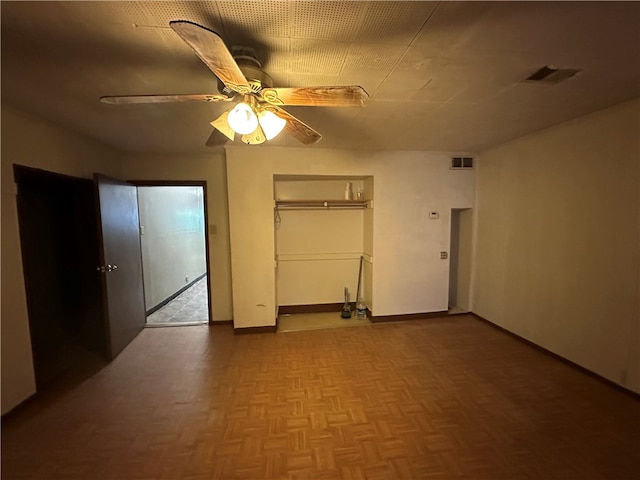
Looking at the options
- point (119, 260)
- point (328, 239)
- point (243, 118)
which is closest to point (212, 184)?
point (119, 260)

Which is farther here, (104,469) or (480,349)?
→ (480,349)

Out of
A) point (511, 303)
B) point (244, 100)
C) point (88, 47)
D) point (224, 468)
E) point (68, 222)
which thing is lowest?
point (224, 468)

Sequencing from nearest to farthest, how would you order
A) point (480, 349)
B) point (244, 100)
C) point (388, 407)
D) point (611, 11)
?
1. point (611, 11)
2. point (244, 100)
3. point (388, 407)
4. point (480, 349)

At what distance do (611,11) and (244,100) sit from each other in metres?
1.72

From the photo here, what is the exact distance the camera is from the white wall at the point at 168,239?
451cm

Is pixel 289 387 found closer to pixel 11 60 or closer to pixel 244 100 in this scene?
pixel 244 100

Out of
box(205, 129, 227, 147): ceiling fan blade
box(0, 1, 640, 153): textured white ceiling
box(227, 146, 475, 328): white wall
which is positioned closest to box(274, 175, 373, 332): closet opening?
box(227, 146, 475, 328): white wall

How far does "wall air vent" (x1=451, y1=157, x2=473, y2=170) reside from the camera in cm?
399

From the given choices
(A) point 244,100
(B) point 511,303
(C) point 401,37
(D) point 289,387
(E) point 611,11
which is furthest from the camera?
(B) point 511,303

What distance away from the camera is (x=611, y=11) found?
121 centimetres

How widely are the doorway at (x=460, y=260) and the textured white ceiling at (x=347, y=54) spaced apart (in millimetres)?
1951

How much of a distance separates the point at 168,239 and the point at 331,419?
4469 millimetres

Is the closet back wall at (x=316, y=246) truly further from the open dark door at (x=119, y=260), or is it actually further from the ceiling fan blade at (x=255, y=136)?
the ceiling fan blade at (x=255, y=136)

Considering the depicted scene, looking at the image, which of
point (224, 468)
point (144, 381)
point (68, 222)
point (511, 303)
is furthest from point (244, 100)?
point (511, 303)
